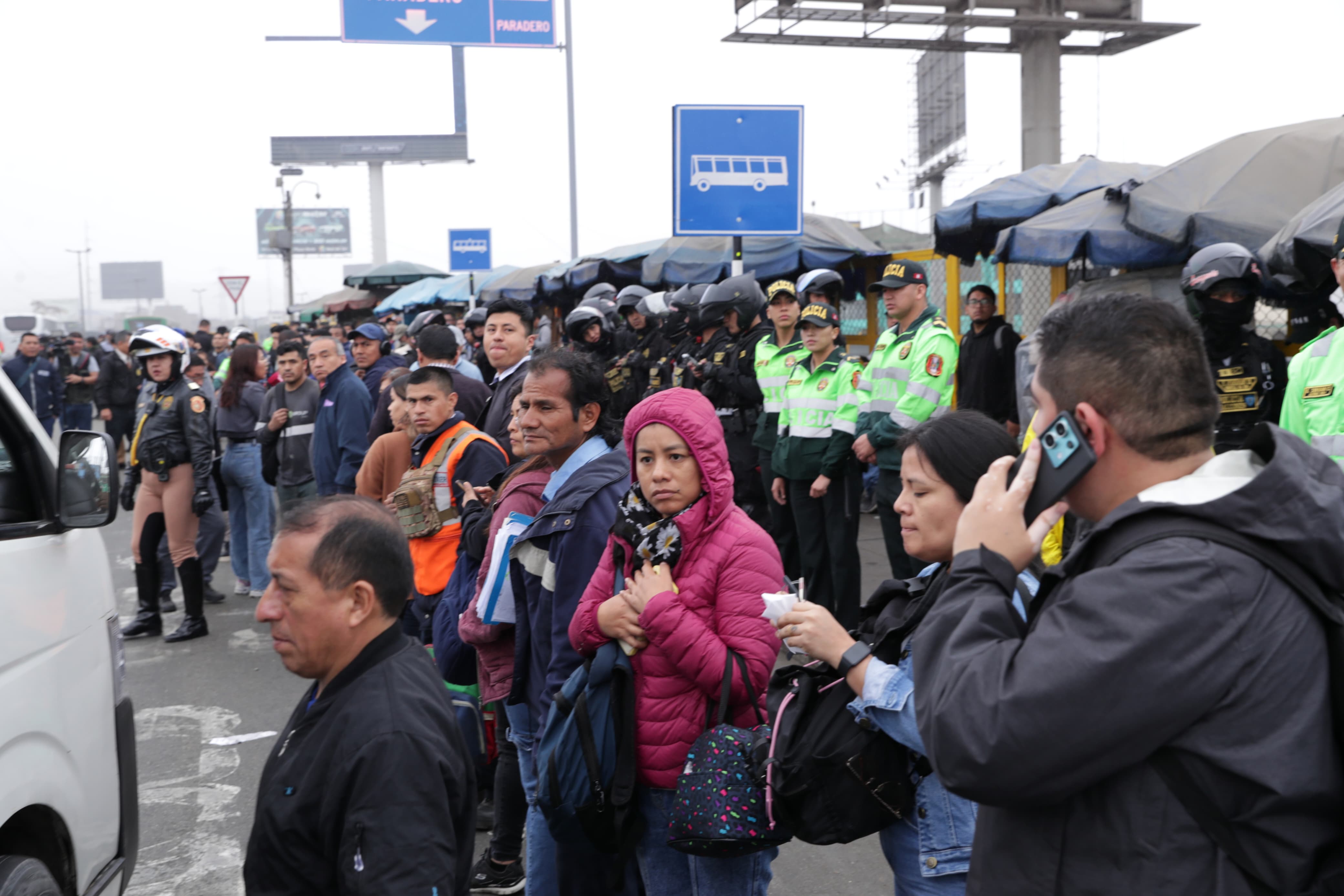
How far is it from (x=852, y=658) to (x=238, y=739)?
4.55 m

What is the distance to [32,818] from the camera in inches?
98.0

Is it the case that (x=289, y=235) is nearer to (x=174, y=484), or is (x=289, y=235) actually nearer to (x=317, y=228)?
(x=174, y=484)

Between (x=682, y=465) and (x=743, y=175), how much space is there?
4.79 m

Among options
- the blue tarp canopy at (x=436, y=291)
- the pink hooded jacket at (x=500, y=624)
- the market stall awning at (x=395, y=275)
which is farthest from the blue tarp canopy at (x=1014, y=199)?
the market stall awning at (x=395, y=275)

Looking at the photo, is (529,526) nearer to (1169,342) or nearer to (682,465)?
(682,465)

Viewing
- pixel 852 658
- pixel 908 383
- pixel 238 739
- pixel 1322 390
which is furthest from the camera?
pixel 908 383

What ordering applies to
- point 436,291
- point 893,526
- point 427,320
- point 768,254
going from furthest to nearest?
point 436,291, point 768,254, point 427,320, point 893,526

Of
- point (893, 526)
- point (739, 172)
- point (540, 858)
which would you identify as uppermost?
point (739, 172)

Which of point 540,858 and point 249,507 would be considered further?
point 249,507

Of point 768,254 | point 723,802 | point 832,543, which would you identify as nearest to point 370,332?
point 832,543

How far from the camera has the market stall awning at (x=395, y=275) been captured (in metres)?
31.2

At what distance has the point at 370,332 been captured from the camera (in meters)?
8.87

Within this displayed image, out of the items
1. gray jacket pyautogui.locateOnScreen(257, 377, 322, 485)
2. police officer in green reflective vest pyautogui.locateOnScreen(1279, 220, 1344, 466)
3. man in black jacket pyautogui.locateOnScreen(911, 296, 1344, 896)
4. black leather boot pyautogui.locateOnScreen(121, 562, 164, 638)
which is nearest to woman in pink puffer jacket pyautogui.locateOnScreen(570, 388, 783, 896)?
man in black jacket pyautogui.locateOnScreen(911, 296, 1344, 896)

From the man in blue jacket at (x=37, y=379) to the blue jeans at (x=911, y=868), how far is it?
17514 mm
